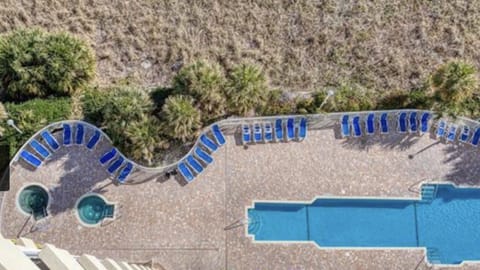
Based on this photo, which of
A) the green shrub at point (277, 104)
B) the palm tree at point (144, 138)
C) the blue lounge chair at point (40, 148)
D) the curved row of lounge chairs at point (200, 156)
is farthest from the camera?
the green shrub at point (277, 104)

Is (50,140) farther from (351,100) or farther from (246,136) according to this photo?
(351,100)

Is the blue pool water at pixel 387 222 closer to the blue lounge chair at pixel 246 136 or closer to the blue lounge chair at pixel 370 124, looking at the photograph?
the blue lounge chair at pixel 246 136

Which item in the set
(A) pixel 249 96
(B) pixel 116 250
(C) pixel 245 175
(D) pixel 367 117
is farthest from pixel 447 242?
(B) pixel 116 250

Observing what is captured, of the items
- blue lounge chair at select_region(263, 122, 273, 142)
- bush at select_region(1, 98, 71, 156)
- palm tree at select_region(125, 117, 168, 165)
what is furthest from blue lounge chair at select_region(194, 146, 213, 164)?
bush at select_region(1, 98, 71, 156)

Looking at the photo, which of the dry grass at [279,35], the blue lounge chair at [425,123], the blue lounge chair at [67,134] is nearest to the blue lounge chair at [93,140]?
the blue lounge chair at [67,134]

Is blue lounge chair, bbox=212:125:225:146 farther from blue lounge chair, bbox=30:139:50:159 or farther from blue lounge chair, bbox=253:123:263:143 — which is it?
blue lounge chair, bbox=30:139:50:159

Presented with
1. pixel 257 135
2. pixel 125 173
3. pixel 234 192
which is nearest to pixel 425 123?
pixel 257 135
